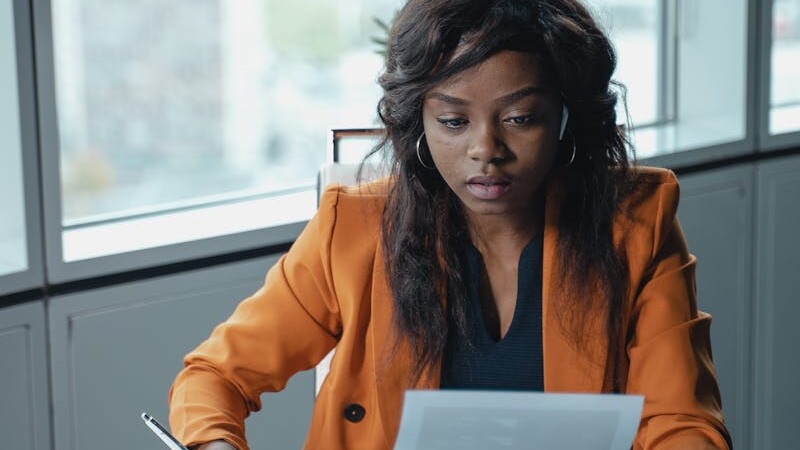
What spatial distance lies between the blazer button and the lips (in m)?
0.33

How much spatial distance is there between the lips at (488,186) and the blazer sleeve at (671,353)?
9.5 inches

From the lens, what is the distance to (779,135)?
342cm

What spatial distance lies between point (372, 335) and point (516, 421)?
0.40 meters

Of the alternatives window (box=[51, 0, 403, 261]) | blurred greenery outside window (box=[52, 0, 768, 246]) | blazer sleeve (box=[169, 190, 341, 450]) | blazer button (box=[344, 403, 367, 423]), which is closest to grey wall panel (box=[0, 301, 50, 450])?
window (box=[51, 0, 403, 261])

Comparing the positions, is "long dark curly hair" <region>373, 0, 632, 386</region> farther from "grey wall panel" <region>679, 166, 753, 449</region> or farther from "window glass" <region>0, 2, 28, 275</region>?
"grey wall panel" <region>679, 166, 753, 449</region>

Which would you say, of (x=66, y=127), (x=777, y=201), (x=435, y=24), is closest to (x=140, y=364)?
(x=66, y=127)

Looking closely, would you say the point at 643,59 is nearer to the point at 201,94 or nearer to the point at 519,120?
the point at 201,94

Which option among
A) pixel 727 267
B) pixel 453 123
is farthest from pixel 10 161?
pixel 727 267

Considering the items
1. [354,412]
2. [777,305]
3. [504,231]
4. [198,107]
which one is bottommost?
[777,305]

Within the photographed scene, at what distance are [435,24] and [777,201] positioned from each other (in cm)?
224

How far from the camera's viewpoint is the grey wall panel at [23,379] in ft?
6.61

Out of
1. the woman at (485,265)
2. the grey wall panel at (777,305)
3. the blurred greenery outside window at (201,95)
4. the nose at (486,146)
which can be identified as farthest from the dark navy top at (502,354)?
the grey wall panel at (777,305)

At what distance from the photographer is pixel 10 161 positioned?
2.01 m

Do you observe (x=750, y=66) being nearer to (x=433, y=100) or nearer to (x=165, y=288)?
(x=165, y=288)
